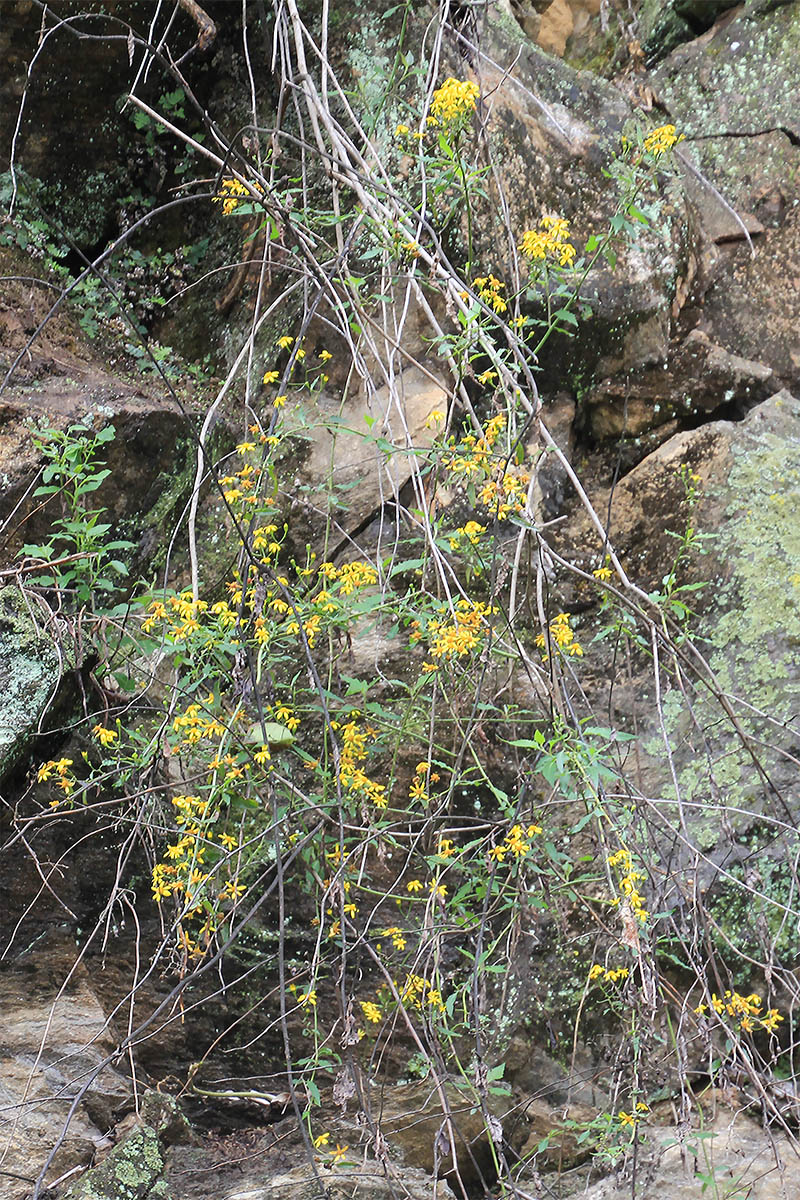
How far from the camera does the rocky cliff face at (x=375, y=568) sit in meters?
2.23

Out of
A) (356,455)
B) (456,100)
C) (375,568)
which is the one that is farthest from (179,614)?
(456,100)

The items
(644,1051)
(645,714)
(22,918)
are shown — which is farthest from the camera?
(645,714)

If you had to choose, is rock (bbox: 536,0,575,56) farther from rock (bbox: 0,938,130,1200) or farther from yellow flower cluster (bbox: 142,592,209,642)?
rock (bbox: 0,938,130,1200)

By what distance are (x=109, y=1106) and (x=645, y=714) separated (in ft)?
5.92

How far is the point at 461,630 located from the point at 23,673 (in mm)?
1234

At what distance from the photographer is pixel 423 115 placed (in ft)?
7.23

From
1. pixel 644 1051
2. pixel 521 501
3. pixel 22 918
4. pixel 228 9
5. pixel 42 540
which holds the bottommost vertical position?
pixel 22 918

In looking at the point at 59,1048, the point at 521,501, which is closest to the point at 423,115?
the point at 521,501

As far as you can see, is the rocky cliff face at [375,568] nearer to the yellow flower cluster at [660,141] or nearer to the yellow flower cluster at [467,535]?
the yellow flower cluster at [467,535]

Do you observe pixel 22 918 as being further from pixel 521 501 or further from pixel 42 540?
pixel 521 501

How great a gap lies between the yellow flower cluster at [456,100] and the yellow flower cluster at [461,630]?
0.98 meters

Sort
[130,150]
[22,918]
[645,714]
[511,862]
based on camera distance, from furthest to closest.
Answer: [130,150] < [645,714] < [22,918] < [511,862]

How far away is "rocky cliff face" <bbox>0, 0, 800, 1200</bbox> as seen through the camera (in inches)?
87.9

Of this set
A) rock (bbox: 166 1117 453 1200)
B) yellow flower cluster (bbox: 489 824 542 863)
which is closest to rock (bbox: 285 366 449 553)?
yellow flower cluster (bbox: 489 824 542 863)
